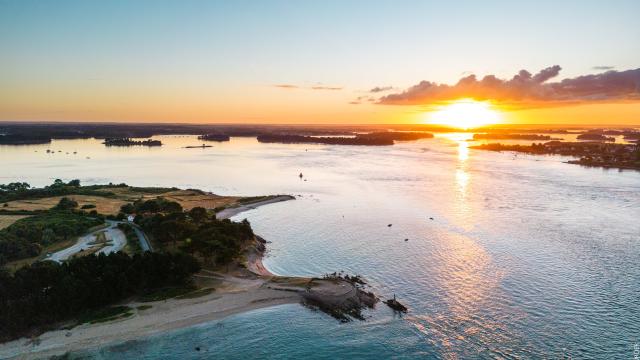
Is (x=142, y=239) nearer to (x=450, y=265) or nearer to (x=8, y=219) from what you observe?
(x=8, y=219)

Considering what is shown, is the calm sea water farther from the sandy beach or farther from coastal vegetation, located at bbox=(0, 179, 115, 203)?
coastal vegetation, located at bbox=(0, 179, 115, 203)

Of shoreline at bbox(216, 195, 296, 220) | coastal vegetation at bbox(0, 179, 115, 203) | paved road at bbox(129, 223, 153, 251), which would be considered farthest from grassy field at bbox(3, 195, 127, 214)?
shoreline at bbox(216, 195, 296, 220)

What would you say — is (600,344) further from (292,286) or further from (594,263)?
(292,286)

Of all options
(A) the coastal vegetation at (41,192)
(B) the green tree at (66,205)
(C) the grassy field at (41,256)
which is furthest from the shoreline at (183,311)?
(A) the coastal vegetation at (41,192)

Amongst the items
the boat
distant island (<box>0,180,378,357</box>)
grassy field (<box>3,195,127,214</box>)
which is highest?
grassy field (<box>3,195,127,214</box>)

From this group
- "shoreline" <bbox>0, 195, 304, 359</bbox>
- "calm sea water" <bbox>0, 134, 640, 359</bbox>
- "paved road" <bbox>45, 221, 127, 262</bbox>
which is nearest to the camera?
"shoreline" <bbox>0, 195, 304, 359</bbox>

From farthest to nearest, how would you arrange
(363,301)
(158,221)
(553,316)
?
(158,221) < (363,301) < (553,316)

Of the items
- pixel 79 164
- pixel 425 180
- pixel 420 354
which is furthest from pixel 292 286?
pixel 79 164
